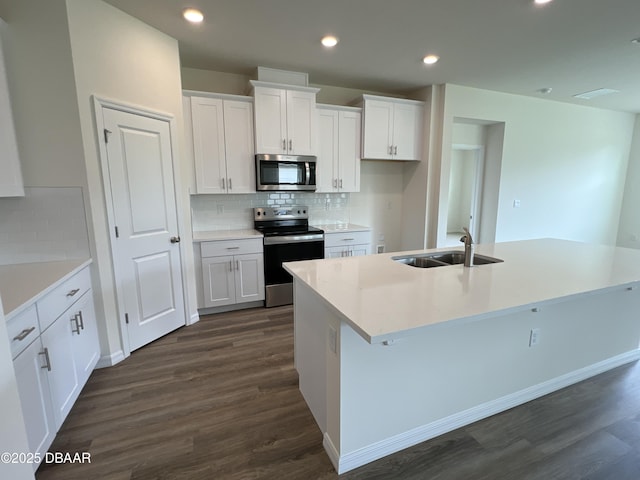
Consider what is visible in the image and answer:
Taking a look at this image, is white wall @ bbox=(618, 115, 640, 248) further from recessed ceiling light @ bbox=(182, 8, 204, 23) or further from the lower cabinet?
the lower cabinet

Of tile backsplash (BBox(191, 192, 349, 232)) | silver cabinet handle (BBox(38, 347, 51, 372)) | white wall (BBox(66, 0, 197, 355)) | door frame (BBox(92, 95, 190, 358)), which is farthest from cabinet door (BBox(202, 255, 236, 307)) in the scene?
silver cabinet handle (BBox(38, 347, 51, 372))

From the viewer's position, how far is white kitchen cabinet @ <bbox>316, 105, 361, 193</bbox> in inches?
148

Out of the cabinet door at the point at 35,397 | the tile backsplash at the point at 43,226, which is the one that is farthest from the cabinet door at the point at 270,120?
the cabinet door at the point at 35,397

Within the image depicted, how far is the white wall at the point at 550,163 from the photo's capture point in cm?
418

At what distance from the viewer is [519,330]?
183 cm

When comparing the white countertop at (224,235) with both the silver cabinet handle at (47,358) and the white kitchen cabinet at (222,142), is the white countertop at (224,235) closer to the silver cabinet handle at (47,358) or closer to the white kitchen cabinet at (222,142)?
the white kitchen cabinet at (222,142)

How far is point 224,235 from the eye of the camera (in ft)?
10.9

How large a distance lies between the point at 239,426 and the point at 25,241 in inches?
75.7

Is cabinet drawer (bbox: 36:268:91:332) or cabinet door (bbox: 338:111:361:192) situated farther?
cabinet door (bbox: 338:111:361:192)

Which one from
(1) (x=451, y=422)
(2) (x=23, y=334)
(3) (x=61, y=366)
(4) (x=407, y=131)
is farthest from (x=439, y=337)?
(4) (x=407, y=131)

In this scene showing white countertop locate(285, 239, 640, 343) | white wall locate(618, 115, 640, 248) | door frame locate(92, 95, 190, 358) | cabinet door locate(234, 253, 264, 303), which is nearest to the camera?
white countertop locate(285, 239, 640, 343)

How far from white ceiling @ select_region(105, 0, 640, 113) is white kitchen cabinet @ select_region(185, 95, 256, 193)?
0.47 m

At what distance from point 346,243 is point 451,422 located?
2341 millimetres

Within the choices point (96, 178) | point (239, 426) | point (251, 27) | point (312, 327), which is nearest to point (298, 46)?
point (251, 27)
